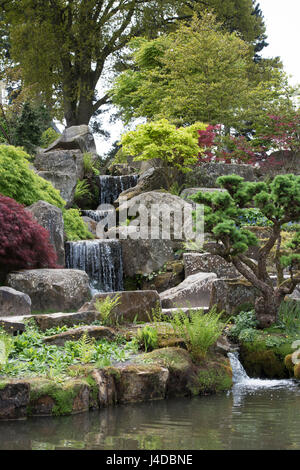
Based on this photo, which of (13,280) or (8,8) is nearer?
(13,280)

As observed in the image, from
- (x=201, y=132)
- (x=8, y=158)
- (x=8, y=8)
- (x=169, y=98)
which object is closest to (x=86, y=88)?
(x=8, y=8)

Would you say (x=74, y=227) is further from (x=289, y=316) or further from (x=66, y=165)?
(x=289, y=316)

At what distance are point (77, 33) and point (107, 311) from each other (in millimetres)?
20884

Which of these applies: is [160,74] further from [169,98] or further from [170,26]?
[170,26]

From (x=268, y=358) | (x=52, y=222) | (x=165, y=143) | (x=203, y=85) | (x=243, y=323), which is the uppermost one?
(x=203, y=85)

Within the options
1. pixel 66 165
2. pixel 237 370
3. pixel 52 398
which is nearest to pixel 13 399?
pixel 52 398

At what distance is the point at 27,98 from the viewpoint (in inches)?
979

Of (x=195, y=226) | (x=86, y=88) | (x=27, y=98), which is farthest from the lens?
(x=86, y=88)

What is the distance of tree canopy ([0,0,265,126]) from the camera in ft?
83.5

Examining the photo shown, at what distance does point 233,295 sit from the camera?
9.35 meters

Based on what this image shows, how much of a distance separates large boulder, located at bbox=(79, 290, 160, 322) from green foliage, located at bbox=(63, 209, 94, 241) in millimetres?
5538

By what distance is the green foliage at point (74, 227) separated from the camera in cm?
1438

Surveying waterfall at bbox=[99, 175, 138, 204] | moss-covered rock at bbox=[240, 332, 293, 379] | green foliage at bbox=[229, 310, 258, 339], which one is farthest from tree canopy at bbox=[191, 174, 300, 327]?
waterfall at bbox=[99, 175, 138, 204]

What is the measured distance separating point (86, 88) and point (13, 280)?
59.7ft
